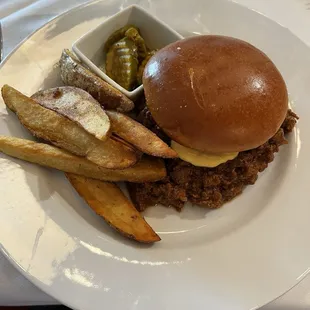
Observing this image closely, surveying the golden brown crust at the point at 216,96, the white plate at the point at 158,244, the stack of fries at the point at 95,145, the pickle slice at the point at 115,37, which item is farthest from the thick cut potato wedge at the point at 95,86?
the pickle slice at the point at 115,37

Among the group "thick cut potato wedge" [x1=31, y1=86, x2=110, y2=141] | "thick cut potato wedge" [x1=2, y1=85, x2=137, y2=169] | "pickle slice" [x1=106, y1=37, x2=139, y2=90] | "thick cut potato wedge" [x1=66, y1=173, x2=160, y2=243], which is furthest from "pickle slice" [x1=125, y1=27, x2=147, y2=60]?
"thick cut potato wedge" [x1=66, y1=173, x2=160, y2=243]

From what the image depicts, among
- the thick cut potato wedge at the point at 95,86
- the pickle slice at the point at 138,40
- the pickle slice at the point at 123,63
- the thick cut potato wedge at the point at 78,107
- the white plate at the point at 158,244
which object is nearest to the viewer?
the white plate at the point at 158,244

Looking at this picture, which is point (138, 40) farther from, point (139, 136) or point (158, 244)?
point (158, 244)

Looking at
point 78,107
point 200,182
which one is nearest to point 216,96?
point 200,182

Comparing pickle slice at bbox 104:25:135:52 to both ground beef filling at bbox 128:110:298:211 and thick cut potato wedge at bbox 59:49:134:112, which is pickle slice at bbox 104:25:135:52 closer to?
thick cut potato wedge at bbox 59:49:134:112

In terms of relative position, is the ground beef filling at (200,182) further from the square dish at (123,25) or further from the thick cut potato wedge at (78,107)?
the square dish at (123,25)

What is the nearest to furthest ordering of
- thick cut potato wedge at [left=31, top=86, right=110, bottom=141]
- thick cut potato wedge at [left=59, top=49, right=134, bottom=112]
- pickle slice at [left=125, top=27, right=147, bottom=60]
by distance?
1. thick cut potato wedge at [left=31, top=86, right=110, bottom=141]
2. thick cut potato wedge at [left=59, top=49, right=134, bottom=112]
3. pickle slice at [left=125, top=27, right=147, bottom=60]

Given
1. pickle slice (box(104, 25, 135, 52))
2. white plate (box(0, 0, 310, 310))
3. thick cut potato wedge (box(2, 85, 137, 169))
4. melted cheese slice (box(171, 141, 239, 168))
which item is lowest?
white plate (box(0, 0, 310, 310))
